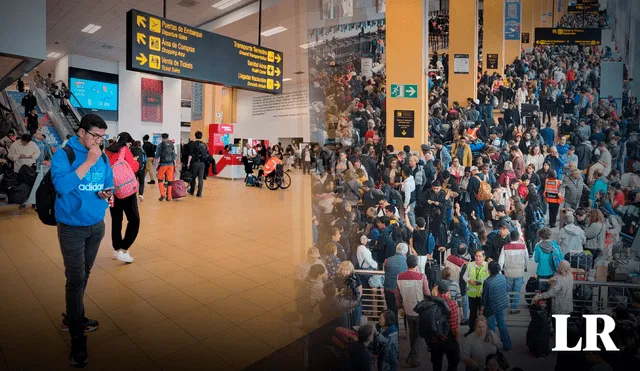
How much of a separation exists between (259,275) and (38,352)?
179cm

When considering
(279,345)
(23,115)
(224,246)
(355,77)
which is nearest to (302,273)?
(279,345)

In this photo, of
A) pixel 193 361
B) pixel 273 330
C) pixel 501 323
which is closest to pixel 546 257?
pixel 501 323

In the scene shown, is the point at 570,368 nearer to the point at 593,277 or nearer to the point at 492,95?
the point at 593,277

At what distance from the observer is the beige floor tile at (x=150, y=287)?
3.44 meters

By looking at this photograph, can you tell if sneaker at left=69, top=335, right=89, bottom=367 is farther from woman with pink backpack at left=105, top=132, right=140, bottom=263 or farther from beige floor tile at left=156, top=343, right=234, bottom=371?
woman with pink backpack at left=105, top=132, right=140, bottom=263

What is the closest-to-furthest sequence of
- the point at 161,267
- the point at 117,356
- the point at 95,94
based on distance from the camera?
the point at 117,356 → the point at 161,267 → the point at 95,94

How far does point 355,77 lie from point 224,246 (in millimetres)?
3089

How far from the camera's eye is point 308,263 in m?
2.23

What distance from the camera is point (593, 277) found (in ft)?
6.34

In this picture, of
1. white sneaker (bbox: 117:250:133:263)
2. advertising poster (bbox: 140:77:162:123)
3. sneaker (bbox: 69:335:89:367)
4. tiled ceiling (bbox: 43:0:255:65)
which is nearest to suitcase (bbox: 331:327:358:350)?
sneaker (bbox: 69:335:89:367)

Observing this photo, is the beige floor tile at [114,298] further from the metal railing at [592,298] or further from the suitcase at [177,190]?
the suitcase at [177,190]

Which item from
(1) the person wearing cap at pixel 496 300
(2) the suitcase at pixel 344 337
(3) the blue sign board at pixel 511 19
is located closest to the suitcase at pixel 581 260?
(1) the person wearing cap at pixel 496 300

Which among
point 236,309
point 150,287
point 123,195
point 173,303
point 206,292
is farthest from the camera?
point 123,195

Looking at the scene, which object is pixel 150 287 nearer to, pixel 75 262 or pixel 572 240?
pixel 75 262
